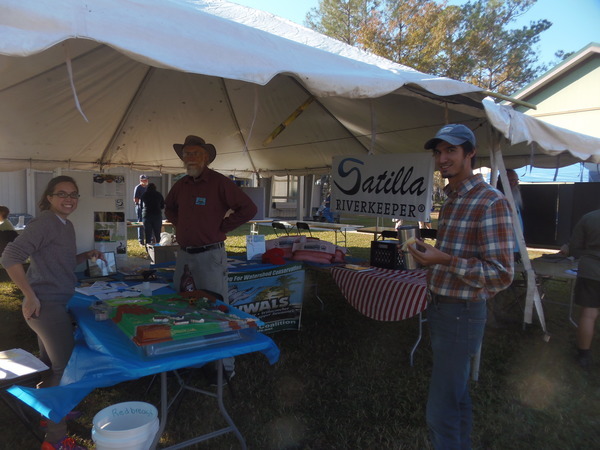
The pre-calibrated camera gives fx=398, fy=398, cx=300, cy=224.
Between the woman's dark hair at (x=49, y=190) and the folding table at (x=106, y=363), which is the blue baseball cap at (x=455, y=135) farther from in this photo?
the woman's dark hair at (x=49, y=190)

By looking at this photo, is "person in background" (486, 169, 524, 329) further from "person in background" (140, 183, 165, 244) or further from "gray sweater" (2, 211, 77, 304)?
"person in background" (140, 183, 165, 244)

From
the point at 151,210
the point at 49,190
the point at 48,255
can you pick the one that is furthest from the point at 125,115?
the point at 151,210

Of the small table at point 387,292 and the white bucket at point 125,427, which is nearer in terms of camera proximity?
the white bucket at point 125,427

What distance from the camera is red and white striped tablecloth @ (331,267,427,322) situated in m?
3.50

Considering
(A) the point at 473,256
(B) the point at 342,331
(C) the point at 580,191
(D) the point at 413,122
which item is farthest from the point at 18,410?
(C) the point at 580,191

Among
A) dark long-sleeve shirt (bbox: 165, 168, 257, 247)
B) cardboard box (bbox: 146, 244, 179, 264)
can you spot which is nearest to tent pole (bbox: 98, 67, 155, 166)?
dark long-sleeve shirt (bbox: 165, 168, 257, 247)

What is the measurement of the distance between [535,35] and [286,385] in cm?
2629

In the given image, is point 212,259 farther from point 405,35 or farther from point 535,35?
point 535,35

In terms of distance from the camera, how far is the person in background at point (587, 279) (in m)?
3.78

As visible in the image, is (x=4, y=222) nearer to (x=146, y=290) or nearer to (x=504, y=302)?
(x=146, y=290)

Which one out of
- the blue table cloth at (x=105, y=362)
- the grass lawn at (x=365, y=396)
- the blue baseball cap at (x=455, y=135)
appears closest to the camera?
the blue table cloth at (x=105, y=362)

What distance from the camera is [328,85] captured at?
2.43 m

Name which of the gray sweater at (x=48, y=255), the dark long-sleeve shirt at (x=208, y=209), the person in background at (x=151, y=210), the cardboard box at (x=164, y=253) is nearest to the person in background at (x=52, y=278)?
the gray sweater at (x=48, y=255)

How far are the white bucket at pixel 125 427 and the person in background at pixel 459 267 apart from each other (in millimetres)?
1327
